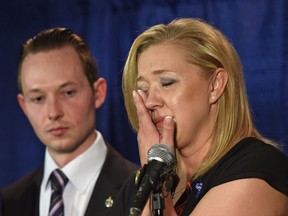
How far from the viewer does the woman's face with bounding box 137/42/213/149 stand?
2.19 metres

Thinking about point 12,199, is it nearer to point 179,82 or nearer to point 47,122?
point 47,122

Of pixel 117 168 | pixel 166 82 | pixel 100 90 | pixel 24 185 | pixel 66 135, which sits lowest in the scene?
pixel 24 185

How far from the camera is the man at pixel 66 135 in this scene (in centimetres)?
299

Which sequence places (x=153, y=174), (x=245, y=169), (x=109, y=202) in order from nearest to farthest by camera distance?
(x=153, y=174) → (x=245, y=169) → (x=109, y=202)

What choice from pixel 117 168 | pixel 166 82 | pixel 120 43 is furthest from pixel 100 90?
pixel 166 82

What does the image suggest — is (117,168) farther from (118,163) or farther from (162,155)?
(162,155)

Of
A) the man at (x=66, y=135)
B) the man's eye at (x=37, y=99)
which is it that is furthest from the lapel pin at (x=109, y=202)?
the man's eye at (x=37, y=99)

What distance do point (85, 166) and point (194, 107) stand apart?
94 cm

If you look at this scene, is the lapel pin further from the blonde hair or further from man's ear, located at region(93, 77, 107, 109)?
the blonde hair

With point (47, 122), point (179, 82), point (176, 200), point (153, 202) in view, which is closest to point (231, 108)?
point (179, 82)

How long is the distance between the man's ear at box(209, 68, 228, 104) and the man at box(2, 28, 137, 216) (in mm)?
824

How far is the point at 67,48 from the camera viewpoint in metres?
3.23

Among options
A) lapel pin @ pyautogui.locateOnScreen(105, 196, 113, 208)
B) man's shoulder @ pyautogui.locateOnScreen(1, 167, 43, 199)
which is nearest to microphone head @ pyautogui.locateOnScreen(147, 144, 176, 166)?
lapel pin @ pyautogui.locateOnScreen(105, 196, 113, 208)

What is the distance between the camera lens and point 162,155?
1771 millimetres
